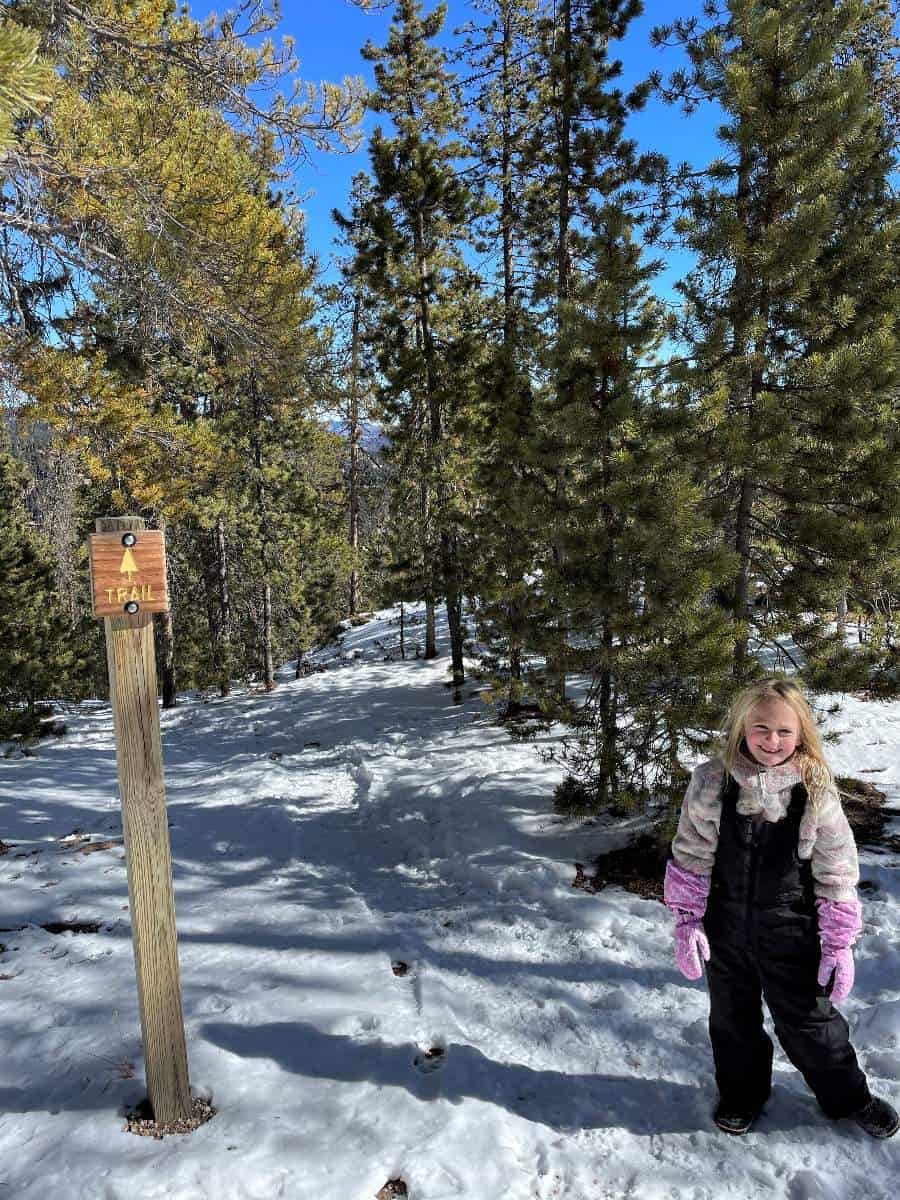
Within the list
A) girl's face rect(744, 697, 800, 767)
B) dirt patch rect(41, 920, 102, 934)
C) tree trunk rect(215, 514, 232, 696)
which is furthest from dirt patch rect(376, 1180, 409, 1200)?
tree trunk rect(215, 514, 232, 696)

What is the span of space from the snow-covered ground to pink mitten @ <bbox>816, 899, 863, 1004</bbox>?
2.60ft

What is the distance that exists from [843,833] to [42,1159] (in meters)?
3.65

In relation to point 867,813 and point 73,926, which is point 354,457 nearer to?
point 73,926

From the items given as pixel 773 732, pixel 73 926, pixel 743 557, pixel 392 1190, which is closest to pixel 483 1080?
pixel 392 1190

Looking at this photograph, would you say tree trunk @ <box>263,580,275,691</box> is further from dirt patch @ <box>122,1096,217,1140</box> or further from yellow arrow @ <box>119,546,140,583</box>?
yellow arrow @ <box>119,546,140,583</box>

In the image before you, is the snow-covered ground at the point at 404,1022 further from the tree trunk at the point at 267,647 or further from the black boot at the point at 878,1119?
the tree trunk at the point at 267,647

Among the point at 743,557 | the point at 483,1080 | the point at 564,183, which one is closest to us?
the point at 483,1080

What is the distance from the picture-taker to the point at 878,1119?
2824 millimetres

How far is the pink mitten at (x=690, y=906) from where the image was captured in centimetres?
289

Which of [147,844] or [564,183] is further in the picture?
[564,183]

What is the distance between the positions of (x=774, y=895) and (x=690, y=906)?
0.35 m

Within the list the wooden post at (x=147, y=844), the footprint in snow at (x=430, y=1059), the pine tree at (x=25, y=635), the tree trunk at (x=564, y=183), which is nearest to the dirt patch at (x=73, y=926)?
the wooden post at (x=147, y=844)

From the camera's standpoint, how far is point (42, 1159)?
2.83 meters

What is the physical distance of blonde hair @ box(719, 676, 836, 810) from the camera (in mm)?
2721
